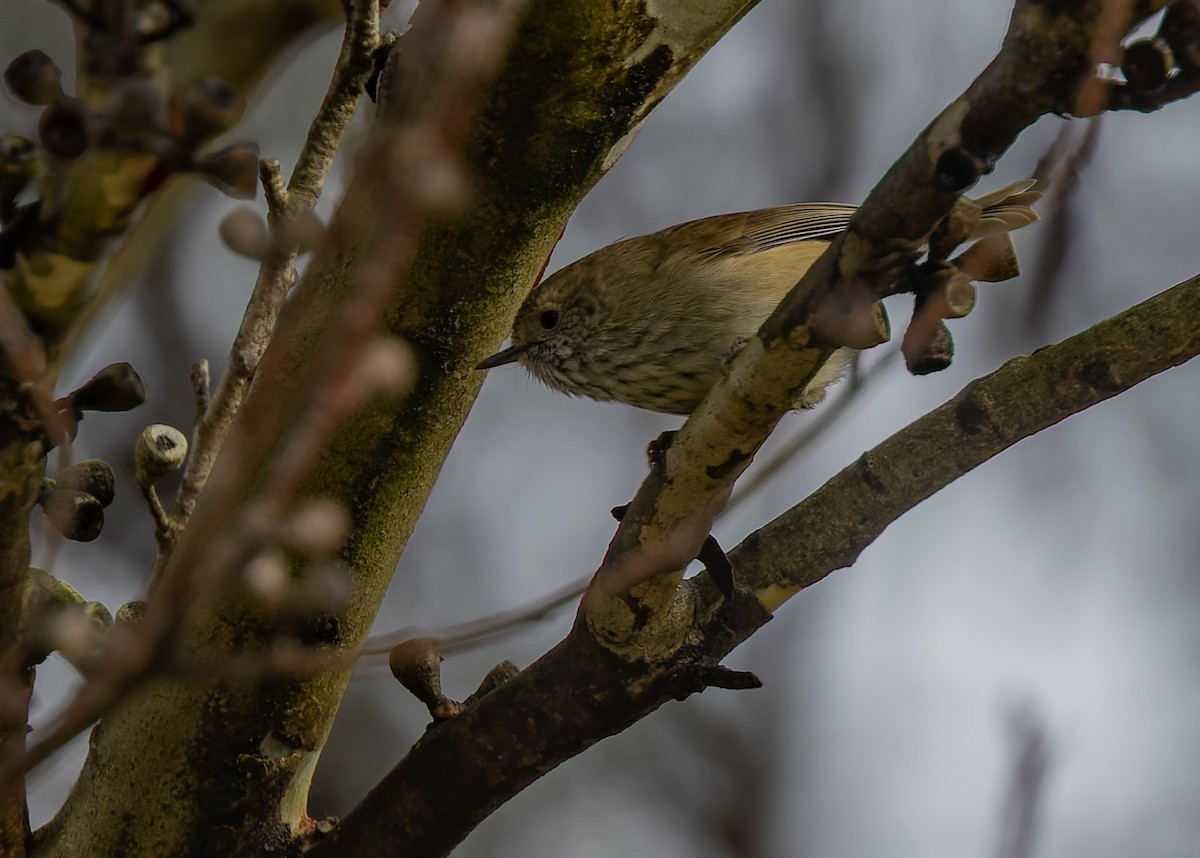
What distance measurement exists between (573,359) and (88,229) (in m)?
2.14

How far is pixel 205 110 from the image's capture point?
0.71 metres

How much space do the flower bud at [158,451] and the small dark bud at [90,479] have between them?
23 cm

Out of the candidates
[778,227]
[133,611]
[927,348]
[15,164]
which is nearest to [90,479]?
[133,611]

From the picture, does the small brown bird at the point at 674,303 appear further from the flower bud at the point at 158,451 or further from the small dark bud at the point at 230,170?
the small dark bud at the point at 230,170

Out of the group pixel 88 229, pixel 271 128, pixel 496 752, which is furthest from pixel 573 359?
pixel 271 128

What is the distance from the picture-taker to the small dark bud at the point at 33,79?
2.43 feet

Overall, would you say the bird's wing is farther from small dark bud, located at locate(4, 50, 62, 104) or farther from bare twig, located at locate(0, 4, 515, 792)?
small dark bud, located at locate(4, 50, 62, 104)

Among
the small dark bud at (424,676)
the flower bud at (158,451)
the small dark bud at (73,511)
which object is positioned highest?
the flower bud at (158,451)

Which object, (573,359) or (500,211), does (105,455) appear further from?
(500,211)

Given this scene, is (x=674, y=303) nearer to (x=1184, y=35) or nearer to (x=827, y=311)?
(x=827, y=311)

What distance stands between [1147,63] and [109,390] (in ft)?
3.02

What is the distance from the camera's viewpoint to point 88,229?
0.85m

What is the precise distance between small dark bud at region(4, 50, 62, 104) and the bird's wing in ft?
7.15

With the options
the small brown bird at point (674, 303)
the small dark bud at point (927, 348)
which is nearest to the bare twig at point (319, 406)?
the small dark bud at point (927, 348)
